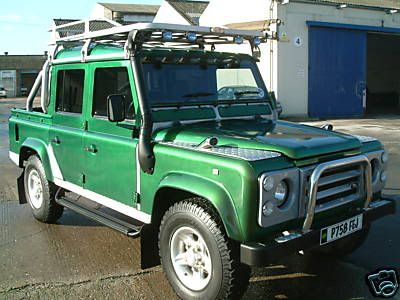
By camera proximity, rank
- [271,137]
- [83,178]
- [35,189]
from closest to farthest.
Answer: [271,137]
[83,178]
[35,189]

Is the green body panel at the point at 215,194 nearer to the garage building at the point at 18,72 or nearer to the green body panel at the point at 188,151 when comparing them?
the green body panel at the point at 188,151

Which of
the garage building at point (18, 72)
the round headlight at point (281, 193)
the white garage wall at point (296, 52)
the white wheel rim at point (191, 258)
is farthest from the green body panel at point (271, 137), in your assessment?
the garage building at point (18, 72)

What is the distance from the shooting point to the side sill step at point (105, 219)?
174 inches

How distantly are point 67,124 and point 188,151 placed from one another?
212 centimetres

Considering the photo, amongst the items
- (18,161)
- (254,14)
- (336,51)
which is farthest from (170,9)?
(18,161)

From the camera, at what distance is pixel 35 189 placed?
6391 mm

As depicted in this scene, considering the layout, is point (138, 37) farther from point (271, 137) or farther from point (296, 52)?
point (296, 52)

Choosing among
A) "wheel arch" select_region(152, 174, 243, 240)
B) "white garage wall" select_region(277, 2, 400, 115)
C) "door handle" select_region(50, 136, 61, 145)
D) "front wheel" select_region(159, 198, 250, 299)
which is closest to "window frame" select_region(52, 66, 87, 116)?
"door handle" select_region(50, 136, 61, 145)

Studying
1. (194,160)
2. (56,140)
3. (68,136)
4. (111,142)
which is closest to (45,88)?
(56,140)

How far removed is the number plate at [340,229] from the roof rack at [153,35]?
2133 mm

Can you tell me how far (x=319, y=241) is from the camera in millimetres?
3709

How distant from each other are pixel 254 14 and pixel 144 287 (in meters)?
19.2

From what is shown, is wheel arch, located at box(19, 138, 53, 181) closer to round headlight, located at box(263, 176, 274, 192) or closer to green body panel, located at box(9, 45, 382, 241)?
green body panel, located at box(9, 45, 382, 241)

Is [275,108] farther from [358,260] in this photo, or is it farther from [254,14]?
[254,14]
